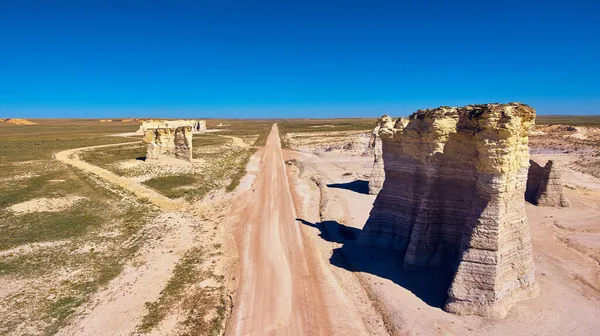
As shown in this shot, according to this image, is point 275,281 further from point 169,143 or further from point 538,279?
point 169,143

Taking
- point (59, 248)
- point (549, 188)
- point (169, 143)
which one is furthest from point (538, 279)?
point (169, 143)

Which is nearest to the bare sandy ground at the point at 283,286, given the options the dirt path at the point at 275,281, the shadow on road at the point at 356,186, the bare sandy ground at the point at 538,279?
the dirt path at the point at 275,281

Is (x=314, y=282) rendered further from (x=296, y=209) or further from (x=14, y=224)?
(x=14, y=224)

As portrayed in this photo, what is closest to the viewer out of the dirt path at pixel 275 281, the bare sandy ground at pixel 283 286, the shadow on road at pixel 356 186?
the bare sandy ground at pixel 283 286

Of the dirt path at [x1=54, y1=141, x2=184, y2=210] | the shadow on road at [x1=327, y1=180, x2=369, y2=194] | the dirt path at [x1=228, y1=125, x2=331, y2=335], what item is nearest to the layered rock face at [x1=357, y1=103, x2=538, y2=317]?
the dirt path at [x1=228, y1=125, x2=331, y2=335]

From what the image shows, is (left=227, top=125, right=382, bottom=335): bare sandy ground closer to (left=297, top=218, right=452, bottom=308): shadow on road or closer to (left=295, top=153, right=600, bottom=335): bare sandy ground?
(left=295, top=153, right=600, bottom=335): bare sandy ground

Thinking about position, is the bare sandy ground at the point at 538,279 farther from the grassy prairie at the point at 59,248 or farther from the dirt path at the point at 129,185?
the dirt path at the point at 129,185
